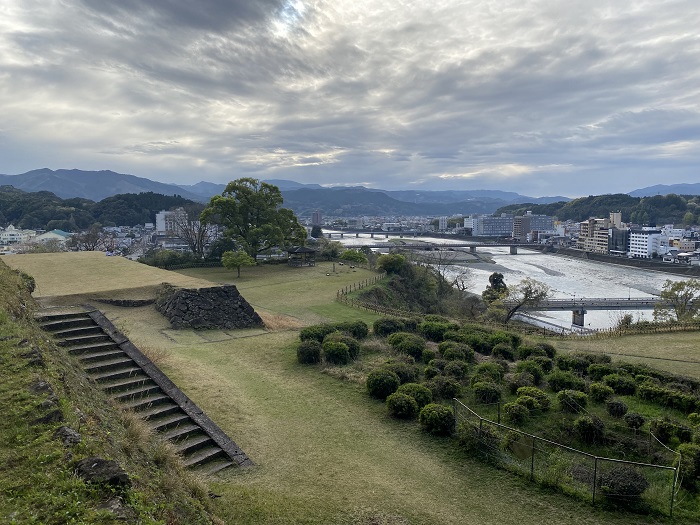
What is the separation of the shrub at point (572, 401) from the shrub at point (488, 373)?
66.3 inches

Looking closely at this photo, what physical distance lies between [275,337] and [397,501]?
994 centimetres

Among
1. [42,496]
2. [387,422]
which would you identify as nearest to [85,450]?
[42,496]

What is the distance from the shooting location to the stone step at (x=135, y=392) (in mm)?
8461

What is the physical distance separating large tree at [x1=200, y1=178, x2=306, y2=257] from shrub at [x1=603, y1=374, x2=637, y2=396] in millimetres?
29587

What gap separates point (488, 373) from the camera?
1176 centimetres

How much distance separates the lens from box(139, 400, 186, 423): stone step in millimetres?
8023

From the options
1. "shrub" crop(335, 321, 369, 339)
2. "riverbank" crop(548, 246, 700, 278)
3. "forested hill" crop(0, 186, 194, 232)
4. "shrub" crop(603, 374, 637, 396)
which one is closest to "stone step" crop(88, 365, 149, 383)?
"shrub" crop(335, 321, 369, 339)

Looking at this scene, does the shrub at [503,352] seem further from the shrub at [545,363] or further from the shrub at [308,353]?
the shrub at [308,353]

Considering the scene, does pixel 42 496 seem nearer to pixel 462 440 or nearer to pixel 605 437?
pixel 462 440

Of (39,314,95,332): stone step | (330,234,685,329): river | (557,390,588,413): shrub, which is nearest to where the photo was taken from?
(557,390,588,413): shrub

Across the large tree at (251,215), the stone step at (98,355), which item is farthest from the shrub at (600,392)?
the large tree at (251,215)

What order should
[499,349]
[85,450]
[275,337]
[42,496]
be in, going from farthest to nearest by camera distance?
[275,337] → [499,349] → [85,450] → [42,496]

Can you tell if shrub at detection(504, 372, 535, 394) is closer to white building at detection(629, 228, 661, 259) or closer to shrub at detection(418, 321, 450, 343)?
shrub at detection(418, 321, 450, 343)

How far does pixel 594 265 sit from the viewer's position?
271ft
